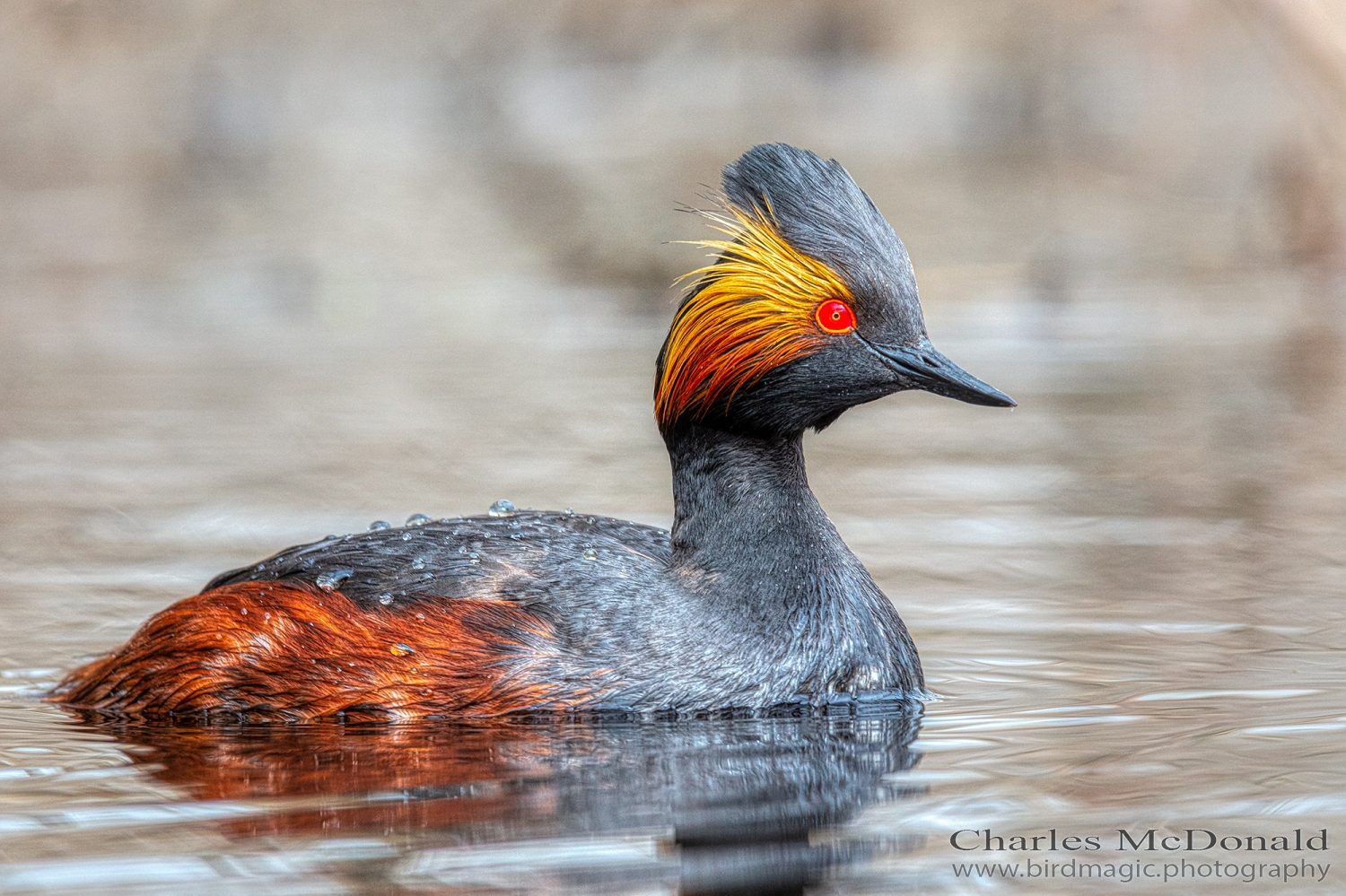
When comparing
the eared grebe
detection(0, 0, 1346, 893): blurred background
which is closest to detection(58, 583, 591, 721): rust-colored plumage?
the eared grebe

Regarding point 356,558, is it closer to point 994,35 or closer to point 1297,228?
point 1297,228

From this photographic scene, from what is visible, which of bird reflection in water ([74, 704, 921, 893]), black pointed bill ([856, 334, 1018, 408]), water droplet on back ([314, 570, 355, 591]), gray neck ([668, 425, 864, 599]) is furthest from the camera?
gray neck ([668, 425, 864, 599])

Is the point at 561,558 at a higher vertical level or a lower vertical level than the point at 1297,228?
lower

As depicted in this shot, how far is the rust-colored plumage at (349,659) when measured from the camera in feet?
22.9

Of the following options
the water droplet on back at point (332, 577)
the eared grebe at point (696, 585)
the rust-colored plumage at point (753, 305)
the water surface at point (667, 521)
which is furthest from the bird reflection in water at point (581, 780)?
the rust-colored plumage at point (753, 305)

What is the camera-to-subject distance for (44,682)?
7.92 metres

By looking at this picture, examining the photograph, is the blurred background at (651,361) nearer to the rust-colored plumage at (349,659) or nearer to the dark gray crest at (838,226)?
the rust-colored plumage at (349,659)

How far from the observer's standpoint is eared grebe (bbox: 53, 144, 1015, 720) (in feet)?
23.0

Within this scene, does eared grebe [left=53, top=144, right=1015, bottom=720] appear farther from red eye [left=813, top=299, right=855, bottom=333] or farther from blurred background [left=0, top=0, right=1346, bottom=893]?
blurred background [left=0, top=0, right=1346, bottom=893]

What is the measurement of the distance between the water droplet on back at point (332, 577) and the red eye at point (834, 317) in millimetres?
1929

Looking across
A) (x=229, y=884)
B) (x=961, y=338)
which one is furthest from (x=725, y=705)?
(x=961, y=338)

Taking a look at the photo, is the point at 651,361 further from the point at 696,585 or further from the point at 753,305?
the point at 753,305

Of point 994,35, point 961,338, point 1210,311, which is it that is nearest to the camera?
point 961,338

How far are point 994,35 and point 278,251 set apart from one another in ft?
36.8
